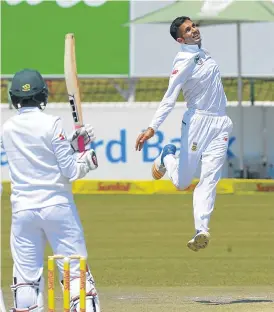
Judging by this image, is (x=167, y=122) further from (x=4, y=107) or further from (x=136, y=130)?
(x=4, y=107)

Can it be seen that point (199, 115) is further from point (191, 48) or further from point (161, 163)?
point (161, 163)

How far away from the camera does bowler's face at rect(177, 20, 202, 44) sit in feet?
31.4

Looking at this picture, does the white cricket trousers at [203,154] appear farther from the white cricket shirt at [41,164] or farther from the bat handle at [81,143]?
the white cricket shirt at [41,164]

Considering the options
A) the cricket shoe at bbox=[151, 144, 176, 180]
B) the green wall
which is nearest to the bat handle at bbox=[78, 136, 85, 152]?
the cricket shoe at bbox=[151, 144, 176, 180]

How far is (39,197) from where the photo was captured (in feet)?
23.1

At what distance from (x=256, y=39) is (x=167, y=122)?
245cm

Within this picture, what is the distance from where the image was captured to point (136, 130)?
1775cm

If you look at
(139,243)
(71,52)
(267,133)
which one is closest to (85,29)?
(267,133)

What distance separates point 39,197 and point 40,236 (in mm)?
242

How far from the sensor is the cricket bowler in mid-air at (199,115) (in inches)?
371

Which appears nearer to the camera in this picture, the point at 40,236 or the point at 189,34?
the point at 40,236

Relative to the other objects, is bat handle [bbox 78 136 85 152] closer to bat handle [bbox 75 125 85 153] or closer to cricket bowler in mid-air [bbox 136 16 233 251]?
bat handle [bbox 75 125 85 153]

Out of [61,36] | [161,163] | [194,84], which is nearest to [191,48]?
[194,84]

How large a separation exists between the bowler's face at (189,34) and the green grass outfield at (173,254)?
182cm
